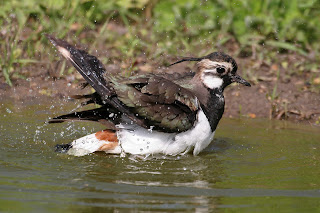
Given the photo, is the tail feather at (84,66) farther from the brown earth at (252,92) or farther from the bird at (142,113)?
the brown earth at (252,92)

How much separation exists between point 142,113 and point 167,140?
38 centimetres

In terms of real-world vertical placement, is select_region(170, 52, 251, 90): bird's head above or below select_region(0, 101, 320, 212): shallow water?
Result: above

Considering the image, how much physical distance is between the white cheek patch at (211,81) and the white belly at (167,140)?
0.44 meters

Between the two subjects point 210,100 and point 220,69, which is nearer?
point 210,100

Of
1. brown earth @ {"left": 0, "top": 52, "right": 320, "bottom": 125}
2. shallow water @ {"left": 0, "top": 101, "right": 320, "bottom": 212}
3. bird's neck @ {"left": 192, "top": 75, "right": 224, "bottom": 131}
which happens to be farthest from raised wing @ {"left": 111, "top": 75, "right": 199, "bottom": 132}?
brown earth @ {"left": 0, "top": 52, "right": 320, "bottom": 125}

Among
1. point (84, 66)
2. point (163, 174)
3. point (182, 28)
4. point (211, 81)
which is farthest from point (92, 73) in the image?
point (182, 28)

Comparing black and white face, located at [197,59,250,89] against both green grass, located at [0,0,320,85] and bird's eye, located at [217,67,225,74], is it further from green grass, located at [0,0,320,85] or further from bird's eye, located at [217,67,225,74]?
green grass, located at [0,0,320,85]

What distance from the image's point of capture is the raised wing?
550cm

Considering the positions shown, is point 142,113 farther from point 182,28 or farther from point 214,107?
point 182,28

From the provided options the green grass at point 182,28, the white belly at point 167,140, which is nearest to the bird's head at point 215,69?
the white belly at point 167,140

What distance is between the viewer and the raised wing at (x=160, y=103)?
18.0 feet

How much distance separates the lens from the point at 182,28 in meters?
9.15

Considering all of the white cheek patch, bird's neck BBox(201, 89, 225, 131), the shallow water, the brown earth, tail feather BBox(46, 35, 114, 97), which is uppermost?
tail feather BBox(46, 35, 114, 97)

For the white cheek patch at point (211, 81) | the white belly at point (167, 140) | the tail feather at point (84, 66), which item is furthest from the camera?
the white cheek patch at point (211, 81)
